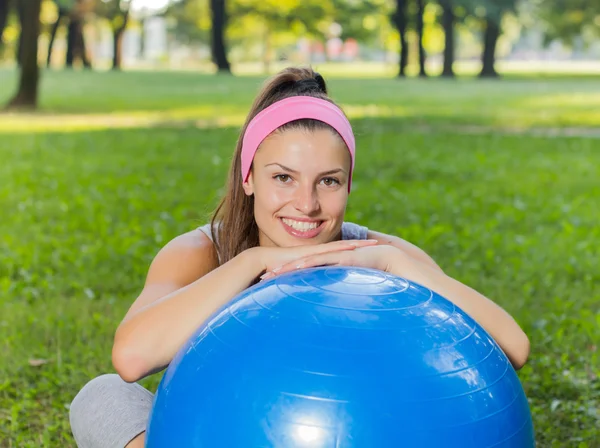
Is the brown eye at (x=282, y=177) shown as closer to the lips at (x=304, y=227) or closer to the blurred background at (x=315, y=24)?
the lips at (x=304, y=227)

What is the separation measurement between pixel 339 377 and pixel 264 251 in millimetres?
846

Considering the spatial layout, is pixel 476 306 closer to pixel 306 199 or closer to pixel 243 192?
pixel 306 199

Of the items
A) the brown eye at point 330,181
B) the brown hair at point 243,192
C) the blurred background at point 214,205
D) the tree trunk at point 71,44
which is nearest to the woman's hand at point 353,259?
the brown eye at point 330,181

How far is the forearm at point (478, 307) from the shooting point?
283 centimetres

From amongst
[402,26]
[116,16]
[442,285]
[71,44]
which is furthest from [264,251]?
[116,16]

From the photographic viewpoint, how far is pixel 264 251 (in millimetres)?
2863

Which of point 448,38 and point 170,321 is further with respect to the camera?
point 448,38

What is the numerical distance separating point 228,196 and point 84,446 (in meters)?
1.02

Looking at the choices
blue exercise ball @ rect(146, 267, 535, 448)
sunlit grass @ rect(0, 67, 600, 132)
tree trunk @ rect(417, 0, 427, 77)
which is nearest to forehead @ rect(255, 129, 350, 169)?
blue exercise ball @ rect(146, 267, 535, 448)

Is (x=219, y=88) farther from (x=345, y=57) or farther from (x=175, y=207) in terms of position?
(x=345, y=57)

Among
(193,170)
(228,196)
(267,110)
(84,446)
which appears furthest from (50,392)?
→ (193,170)

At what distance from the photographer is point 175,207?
28.7 ft

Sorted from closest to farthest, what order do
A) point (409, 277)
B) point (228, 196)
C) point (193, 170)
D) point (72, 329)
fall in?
point (409, 277) → point (228, 196) → point (72, 329) → point (193, 170)

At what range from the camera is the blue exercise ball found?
6.78ft
